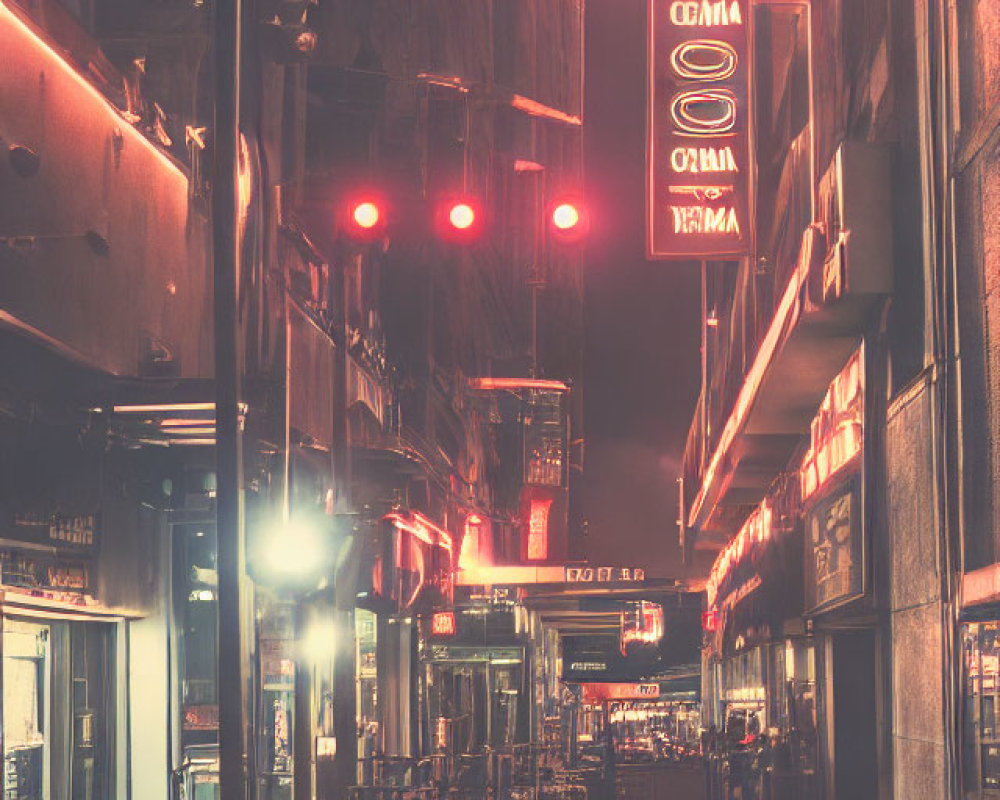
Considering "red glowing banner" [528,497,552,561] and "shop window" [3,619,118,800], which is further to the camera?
"red glowing banner" [528,497,552,561]

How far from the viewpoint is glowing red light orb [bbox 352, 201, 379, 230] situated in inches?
527

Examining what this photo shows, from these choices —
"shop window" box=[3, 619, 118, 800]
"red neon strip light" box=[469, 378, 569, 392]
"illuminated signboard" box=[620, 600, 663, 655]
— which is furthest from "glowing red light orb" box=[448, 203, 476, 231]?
"illuminated signboard" box=[620, 600, 663, 655]

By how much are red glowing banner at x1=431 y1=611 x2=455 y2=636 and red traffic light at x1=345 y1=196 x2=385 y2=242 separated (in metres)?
21.1

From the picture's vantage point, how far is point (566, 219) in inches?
499

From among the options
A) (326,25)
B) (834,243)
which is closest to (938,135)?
(834,243)

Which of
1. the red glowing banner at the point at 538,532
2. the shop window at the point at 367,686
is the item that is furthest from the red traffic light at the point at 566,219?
the red glowing banner at the point at 538,532

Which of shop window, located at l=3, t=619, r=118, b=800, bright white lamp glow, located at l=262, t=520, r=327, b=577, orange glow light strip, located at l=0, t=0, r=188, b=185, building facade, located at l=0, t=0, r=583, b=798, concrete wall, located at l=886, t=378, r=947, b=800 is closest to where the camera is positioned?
concrete wall, located at l=886, t=378, r=947, b=800

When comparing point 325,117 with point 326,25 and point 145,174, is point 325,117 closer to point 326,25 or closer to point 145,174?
point 326,25

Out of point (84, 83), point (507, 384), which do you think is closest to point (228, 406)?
point (84, 83)

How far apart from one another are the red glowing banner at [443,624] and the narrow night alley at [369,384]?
6.01 m

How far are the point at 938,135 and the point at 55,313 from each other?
5.92 meters

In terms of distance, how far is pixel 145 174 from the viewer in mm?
12852

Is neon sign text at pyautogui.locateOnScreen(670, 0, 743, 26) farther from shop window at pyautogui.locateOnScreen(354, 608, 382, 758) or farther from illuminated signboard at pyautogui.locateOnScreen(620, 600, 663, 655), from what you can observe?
illuminated signboard at pyautogui.locateOnScreen(620, 600, 663, 655)

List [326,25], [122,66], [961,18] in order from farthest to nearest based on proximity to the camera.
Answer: [326,25]
[122,66]
[961,18]
